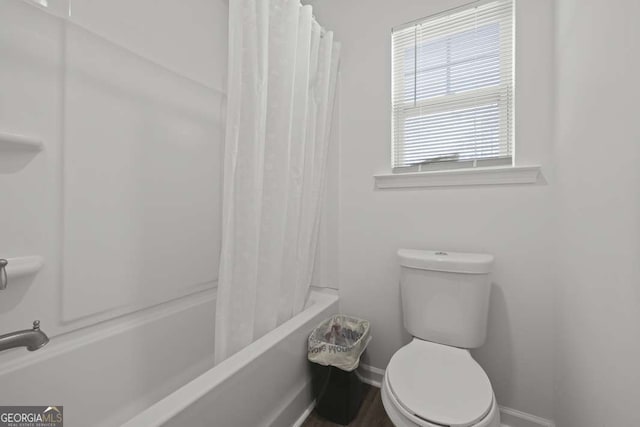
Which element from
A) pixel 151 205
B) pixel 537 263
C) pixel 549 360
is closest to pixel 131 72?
pixel 151 205

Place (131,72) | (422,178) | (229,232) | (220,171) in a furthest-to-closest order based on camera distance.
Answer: (220,171) < (422,178) < (131,72) < (229,232)

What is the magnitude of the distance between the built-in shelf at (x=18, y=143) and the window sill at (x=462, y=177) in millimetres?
1446

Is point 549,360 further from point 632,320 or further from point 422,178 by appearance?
point 422,178

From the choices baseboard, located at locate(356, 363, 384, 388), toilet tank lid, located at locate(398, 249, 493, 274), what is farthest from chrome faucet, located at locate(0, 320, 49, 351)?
baseboard, located at locate(356, 363, 384, 388)

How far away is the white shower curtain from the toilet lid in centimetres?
58

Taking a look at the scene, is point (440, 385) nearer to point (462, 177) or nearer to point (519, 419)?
point (519, 419)

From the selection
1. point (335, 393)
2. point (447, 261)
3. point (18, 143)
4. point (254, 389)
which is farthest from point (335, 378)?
point (18, 143)

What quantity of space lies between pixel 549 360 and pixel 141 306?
1891 millimetres

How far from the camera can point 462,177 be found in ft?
4.40

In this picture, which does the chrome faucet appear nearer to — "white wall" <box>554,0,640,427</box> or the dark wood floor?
the dark wood floor

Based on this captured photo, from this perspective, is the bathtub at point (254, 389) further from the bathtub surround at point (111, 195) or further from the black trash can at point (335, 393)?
the bathtub surround at point (111, 195)

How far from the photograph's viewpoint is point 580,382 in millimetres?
869

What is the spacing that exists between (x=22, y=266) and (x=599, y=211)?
5.77ft

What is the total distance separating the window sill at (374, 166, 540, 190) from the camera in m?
1.22
